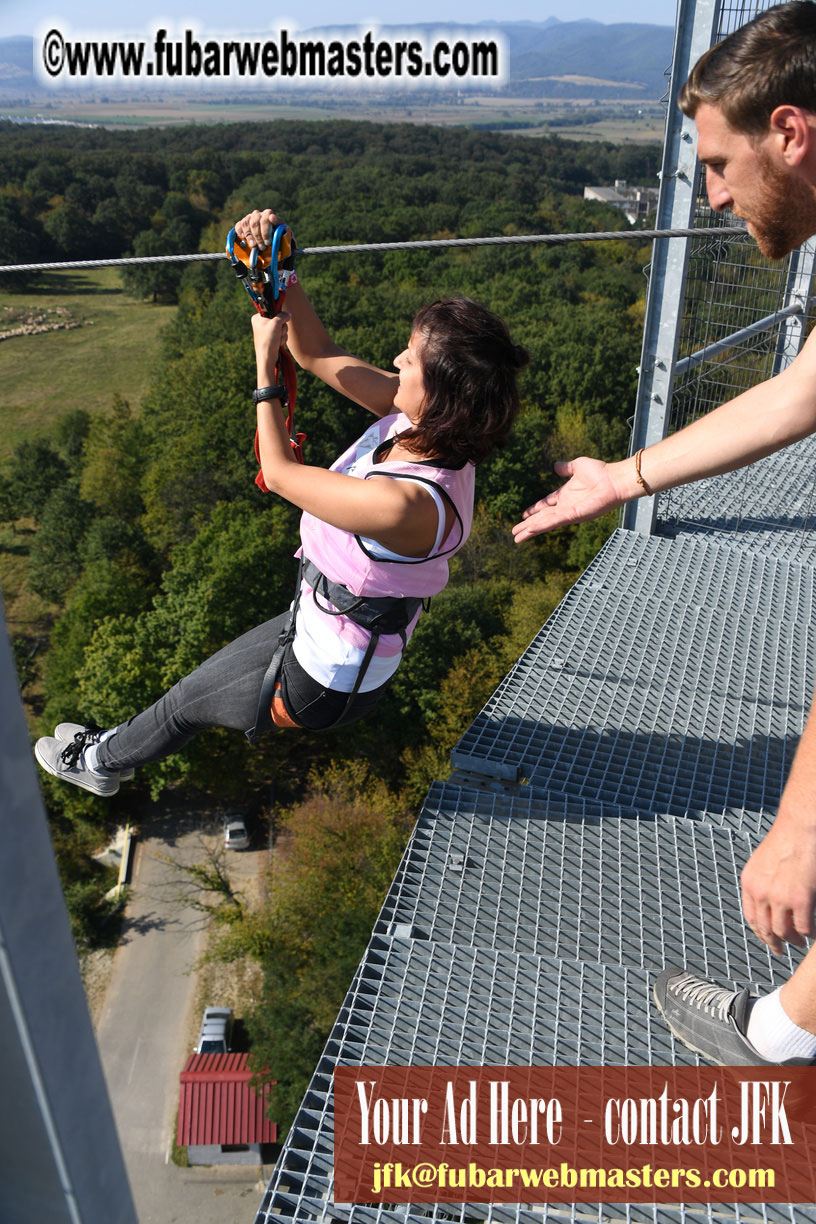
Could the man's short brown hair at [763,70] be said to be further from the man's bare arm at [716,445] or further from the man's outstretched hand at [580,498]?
the man's outstretched hand at [580,498]

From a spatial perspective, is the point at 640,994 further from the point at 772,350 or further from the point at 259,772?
the point at 259,772

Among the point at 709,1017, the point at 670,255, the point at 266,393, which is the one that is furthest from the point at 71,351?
the point at 709,1017

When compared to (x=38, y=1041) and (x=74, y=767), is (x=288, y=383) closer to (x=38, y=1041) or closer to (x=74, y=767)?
(x=74, y=767)

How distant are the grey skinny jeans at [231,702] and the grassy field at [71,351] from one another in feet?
137

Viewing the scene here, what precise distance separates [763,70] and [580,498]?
1.08m

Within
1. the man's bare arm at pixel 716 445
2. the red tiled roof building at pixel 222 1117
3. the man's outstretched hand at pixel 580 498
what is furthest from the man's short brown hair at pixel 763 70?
the red tiled roof building at pixel 222 1117

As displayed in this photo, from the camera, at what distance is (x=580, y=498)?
258 centimetres

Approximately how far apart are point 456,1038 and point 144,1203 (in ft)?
50.1

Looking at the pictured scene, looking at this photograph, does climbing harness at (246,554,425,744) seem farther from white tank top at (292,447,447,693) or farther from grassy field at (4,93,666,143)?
grassy field at (4,93,666,143)

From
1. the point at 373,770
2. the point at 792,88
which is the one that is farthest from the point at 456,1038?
the point at 373,770

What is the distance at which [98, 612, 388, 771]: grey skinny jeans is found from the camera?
351cm

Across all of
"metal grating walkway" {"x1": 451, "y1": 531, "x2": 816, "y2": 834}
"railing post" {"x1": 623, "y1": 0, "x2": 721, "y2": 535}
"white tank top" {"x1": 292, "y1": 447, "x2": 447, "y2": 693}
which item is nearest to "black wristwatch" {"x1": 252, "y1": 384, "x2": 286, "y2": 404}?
"white tank top" {"x1": 292, "y1": 447, "x2": 447, "y2": 693}

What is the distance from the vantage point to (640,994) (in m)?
3.98

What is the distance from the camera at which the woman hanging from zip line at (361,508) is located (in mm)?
2854
